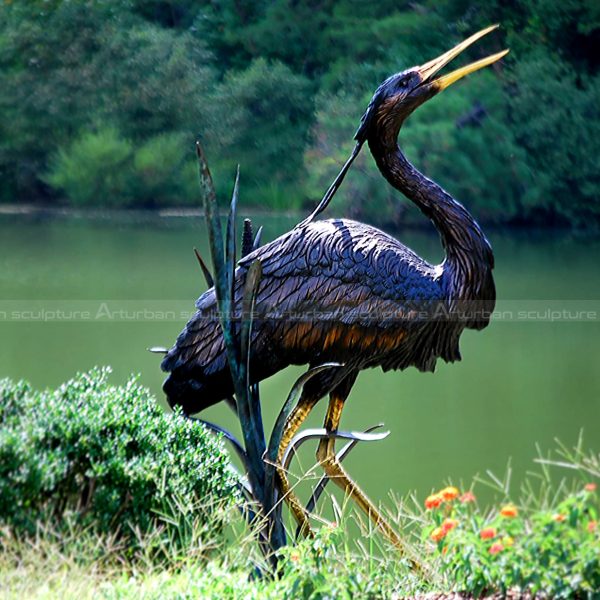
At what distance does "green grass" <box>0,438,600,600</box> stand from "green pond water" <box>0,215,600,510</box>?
2.24 metres

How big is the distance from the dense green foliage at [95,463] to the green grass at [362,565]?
0.07 metres

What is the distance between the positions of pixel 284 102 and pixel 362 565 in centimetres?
1104

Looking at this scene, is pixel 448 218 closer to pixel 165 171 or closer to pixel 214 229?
pixel 214 229

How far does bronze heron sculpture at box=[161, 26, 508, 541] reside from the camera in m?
3.08

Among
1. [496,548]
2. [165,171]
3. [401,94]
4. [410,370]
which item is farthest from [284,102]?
[496,548]

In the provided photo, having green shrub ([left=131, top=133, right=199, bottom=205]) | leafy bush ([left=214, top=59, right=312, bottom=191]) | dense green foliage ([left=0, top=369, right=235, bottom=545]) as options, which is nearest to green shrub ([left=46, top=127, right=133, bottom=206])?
green shrub ([left=131, top=133, right=199, bottom=205])

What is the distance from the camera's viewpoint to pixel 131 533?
8.69 feet

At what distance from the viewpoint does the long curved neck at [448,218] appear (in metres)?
3.11

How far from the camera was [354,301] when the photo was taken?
3.07 metres

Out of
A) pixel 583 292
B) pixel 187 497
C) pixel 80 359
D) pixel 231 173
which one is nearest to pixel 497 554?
pixel 187 497

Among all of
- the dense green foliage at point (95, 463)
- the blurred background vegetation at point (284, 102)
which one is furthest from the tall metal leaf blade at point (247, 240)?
the blurred background vegetation at point (284, 102)

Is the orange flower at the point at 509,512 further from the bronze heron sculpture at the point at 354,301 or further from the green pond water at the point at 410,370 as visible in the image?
the green pond water at the point at 410,370

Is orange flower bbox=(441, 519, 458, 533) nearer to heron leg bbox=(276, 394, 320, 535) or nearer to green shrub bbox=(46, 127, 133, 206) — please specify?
heron leg bbox=(276, 394, 320, 535)

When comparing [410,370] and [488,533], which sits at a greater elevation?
[488,533]
